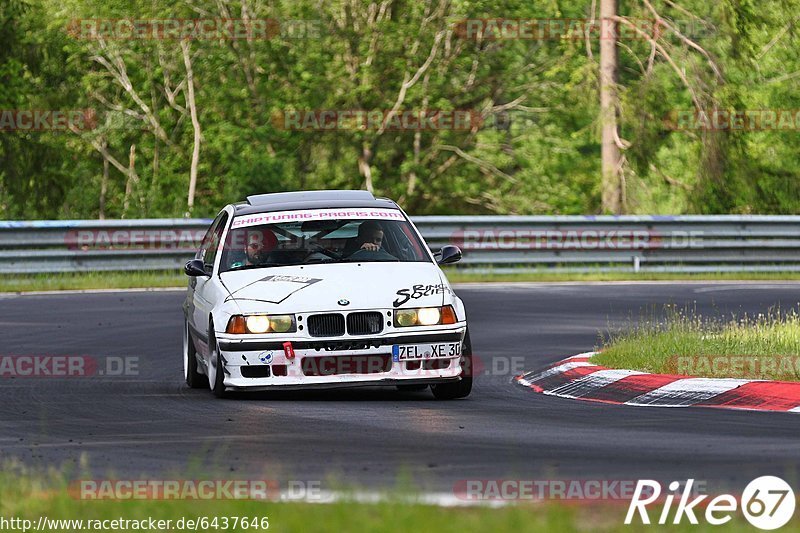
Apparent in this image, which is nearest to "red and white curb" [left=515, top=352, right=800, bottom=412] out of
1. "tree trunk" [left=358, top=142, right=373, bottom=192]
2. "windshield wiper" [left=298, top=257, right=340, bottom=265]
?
"windshield wiper" [left=298, top=257, right=340, bottom=265]

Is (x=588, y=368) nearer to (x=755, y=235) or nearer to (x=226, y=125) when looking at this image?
(x=755, y=235)

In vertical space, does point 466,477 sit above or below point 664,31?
below

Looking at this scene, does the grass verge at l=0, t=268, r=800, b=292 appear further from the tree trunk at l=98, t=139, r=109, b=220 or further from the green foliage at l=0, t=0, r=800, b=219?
the tree trunk at l=98, t=139, r=109, b=220

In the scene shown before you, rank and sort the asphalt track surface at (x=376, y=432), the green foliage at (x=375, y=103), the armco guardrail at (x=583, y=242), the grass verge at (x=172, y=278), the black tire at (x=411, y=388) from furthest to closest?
the green foliage at (x=375, y=103), the armco guardrail at (x=583, y=242), the grass verge at (x=172, y=278), the black tire at (x=411, y=388), the asphalt track surface at (x=376, y=432)

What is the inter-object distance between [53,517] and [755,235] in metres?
22.0

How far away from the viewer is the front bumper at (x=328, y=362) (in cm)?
1164

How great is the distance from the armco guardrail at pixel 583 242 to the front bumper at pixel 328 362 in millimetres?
13967

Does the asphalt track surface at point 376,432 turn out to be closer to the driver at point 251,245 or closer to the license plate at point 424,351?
the license plate at point 424,351

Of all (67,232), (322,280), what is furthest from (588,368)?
(67,232)

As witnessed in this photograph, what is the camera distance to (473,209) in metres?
40.5

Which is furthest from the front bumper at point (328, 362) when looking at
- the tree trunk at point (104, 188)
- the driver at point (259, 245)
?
the tree trunk at point (104, 188)

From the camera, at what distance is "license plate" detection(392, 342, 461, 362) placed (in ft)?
38.4

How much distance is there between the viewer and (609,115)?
3350 centimetres

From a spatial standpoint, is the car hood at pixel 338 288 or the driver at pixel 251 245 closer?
the car hood at pixel 338 288
